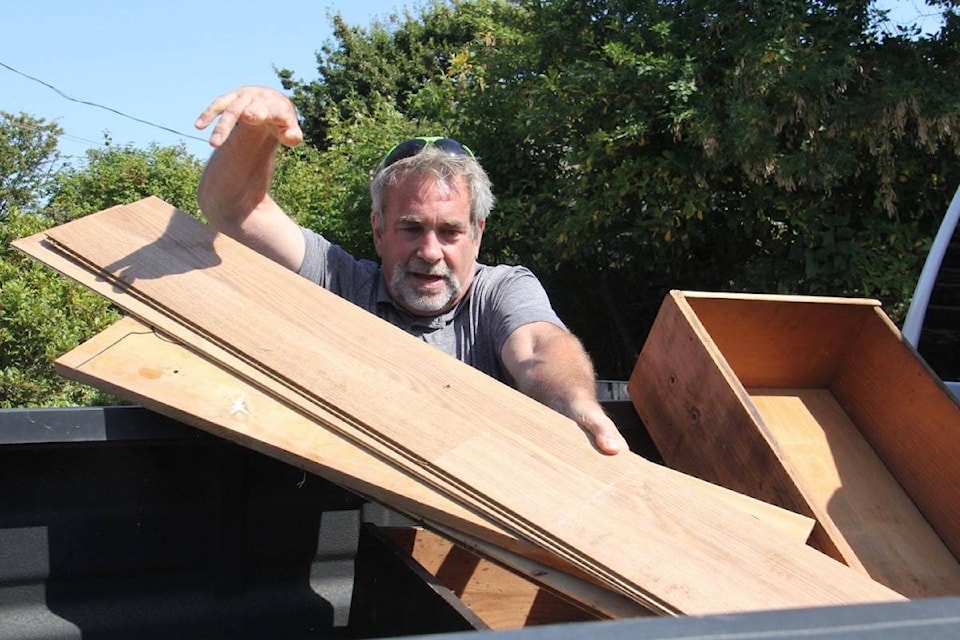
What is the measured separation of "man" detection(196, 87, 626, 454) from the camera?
283cm

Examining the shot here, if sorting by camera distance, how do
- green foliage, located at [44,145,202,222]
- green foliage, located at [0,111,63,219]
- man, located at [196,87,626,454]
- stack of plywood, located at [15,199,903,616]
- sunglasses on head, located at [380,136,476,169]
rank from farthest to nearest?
green foliage, located at [0,111,63,219]
green foliage, located at [44,145,202,222]
sunglasses on head, located at [380,136,476,169]
man, located at [196,87,626,454]
stack of plywood, located at [15,199,903,616]

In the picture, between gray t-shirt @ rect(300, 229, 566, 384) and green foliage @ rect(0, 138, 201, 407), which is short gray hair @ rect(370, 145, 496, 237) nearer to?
gray t-shirt @ rect(300, 229, 566, 384)

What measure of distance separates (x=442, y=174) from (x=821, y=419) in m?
1.56

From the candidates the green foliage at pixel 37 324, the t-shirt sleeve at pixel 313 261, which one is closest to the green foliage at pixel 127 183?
the green foliage at pixel 37 324

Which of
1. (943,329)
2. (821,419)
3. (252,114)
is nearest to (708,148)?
(943,329)

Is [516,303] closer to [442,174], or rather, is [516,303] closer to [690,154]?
[442,174]

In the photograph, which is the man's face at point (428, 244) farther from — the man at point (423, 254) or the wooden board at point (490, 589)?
the wooden board at point (490, 589)

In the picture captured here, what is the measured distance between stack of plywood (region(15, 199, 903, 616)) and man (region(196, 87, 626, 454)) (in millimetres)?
767

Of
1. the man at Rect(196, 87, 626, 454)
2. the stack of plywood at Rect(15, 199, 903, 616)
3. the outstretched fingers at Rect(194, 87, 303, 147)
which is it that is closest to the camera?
the stack of plywood at Rect(15, 199, 903, 616)

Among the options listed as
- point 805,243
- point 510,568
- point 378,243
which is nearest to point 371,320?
point 510,568

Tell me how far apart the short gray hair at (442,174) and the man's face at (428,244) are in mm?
23

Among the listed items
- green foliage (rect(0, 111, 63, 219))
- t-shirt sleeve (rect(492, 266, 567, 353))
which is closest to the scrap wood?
t-shirt sleeve (rect(492, 266, 567, 353))

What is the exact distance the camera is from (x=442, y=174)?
311cm

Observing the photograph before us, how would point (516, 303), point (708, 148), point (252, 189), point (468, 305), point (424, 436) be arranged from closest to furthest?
point (424, 436)
point (252, 189)
point (516, 303)
point (468, 305)
point (708, 148)
